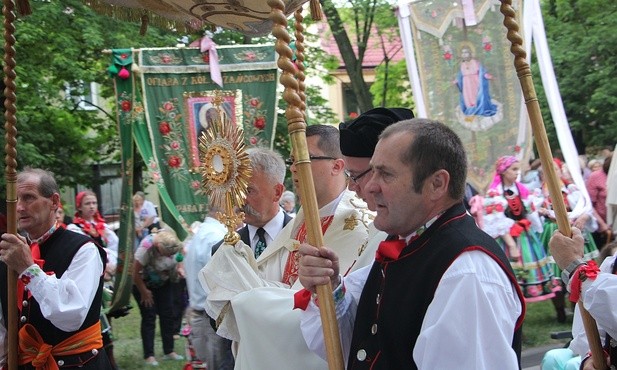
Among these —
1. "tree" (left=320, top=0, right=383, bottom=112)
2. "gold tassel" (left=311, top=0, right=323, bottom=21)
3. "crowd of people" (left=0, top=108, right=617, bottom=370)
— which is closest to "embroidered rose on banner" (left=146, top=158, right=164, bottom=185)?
"crowd of people" (left=0, top=108, right=617, bottom=370)

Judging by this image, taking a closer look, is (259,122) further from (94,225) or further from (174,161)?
(94,225)

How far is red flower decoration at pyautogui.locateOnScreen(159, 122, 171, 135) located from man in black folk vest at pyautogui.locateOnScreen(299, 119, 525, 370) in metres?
6.10

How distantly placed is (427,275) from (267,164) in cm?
205

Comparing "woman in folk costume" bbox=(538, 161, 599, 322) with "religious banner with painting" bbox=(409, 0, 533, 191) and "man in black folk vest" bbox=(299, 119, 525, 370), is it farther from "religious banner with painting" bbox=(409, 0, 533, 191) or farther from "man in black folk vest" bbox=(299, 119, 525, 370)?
"man in black folk vest" bbox=(299, 119, 525, 370)

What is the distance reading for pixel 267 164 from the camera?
434 cm

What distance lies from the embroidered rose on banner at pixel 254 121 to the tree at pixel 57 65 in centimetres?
254

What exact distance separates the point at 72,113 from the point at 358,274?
42.3ft

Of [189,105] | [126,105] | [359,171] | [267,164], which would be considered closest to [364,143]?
[359,171]

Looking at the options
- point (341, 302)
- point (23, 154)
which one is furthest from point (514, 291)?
point (23, 154)

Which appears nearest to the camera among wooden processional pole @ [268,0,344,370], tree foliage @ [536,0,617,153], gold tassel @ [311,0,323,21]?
wooden processional pole @ [268,0,344,370]

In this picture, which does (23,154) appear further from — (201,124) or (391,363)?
(391,363)

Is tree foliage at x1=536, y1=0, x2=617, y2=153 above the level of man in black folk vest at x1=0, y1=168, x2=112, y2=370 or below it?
above

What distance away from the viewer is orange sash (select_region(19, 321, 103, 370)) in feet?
13.9

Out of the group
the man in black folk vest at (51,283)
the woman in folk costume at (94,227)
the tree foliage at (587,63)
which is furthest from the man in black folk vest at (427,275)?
the tree foliage at (587,63)
